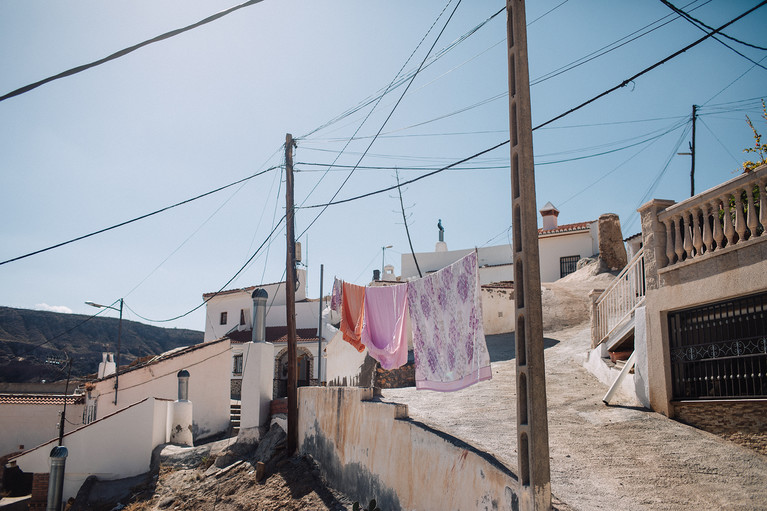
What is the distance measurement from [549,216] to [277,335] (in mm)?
17821

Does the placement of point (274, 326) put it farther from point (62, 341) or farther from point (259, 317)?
point (259, 317)

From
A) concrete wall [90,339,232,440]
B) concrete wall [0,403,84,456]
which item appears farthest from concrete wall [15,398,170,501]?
concrete wall [0,403,84,456]

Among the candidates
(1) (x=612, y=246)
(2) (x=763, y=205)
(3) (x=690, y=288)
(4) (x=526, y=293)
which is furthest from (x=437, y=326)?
(1) (x=612, y=246)

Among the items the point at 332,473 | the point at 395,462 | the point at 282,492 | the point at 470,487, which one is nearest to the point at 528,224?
the point at 470,487

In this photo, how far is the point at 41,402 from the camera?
24.3 m

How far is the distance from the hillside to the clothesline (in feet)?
107

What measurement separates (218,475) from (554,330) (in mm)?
11500

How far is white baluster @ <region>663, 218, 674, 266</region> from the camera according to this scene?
27.8ft

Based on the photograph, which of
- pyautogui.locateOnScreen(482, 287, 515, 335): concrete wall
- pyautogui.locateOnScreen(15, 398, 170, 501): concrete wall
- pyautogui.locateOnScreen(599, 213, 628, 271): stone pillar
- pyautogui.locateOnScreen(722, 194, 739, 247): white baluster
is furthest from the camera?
pyautogui.locateOnScreen(599, 213, 628, 271): stone pillar

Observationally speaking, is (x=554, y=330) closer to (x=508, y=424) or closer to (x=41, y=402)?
(x=508, y=424)

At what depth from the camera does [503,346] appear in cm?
1831

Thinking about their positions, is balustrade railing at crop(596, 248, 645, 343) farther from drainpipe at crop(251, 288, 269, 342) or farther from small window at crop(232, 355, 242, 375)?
small window at crop(232, 355, 242, 375)

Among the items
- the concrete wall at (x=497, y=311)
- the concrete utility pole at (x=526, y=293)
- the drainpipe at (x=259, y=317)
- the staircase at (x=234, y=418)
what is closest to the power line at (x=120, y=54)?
the concrete utility pole at (x=526, y=293)

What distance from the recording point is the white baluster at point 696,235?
26.0 feet
